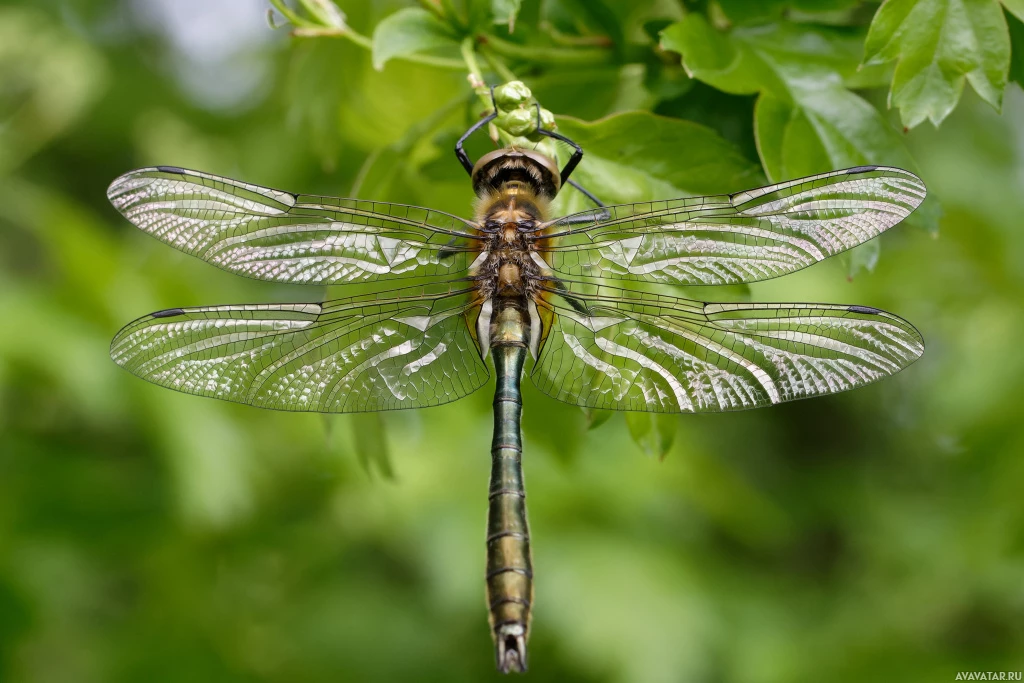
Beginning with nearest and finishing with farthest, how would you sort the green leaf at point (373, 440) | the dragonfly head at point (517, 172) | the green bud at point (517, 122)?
1. the green bud at point (517, 122)
2. the dragonfly head at point (517, 172)
3. the green leaf at point (373, 440)

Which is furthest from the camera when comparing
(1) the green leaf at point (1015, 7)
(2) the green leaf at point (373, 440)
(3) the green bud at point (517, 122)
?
(2) the green leaf at point (373, 440)

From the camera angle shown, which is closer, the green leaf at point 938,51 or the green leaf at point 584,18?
the green leaf at point 938,51

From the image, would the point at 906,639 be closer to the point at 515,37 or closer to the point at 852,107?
the point at 852,107

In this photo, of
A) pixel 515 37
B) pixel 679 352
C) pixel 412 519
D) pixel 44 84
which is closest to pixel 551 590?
pixel 412 519

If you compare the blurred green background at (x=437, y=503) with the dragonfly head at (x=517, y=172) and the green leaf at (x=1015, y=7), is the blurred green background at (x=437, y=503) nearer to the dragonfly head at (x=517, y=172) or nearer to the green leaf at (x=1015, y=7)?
the dragonfly head at (x=517, y=172)

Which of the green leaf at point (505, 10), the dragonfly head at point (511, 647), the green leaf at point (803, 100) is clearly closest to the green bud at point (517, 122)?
the green leaf at point (505, 10)

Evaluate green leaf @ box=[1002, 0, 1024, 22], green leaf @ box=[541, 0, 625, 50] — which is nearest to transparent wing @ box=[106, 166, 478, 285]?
green leaf @ box=[541, 0, 625, 50]

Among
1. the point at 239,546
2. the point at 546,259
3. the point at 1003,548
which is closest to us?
the point at 546,259

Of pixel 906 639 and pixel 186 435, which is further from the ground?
pixel 186 435
